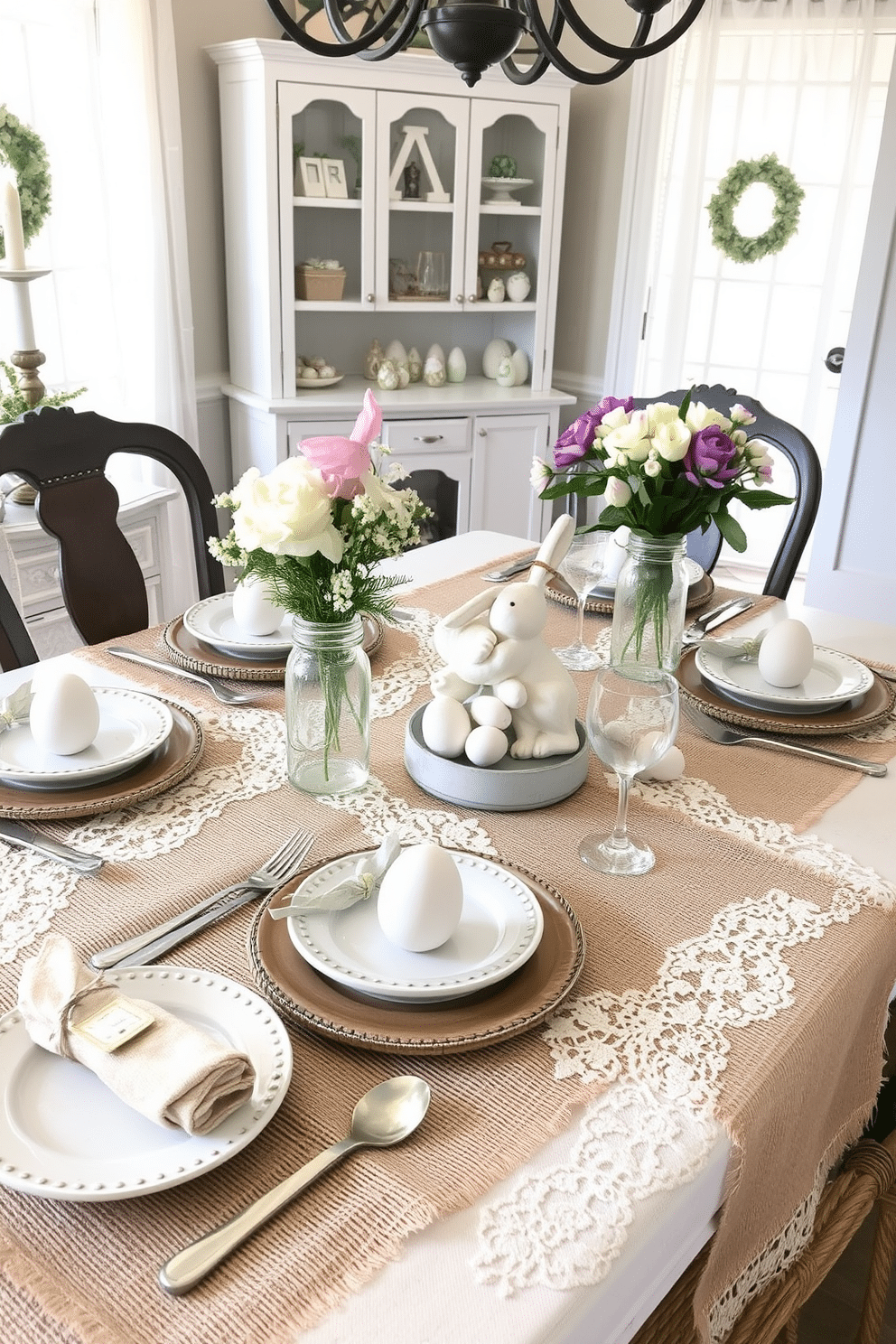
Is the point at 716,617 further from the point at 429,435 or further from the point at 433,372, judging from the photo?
the point at 433,372

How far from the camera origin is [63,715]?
1156 millimetres

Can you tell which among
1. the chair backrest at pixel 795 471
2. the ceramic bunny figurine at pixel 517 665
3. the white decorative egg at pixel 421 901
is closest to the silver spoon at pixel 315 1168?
the white decorative egg at pixel 421 901

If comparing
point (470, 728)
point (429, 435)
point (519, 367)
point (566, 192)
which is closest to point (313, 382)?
point (429, 435)

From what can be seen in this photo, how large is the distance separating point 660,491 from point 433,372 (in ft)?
8.24

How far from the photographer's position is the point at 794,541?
191cm

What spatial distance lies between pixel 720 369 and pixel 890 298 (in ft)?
3.73

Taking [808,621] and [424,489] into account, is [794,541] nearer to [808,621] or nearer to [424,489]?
[808,621]

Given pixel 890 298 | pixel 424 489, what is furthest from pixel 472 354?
pixel 890 298

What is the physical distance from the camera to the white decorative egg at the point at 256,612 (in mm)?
1483

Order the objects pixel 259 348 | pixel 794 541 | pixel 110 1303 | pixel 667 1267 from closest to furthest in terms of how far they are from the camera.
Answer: pixel 110 1303 < pixel 667 1267 < pixel 794 541 < pixel 259 348

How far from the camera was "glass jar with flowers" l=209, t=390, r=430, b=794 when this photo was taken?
3.27 ft

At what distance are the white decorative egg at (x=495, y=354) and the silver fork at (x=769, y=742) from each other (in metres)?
2.55

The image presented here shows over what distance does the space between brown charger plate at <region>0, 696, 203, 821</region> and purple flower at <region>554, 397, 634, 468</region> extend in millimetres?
560
